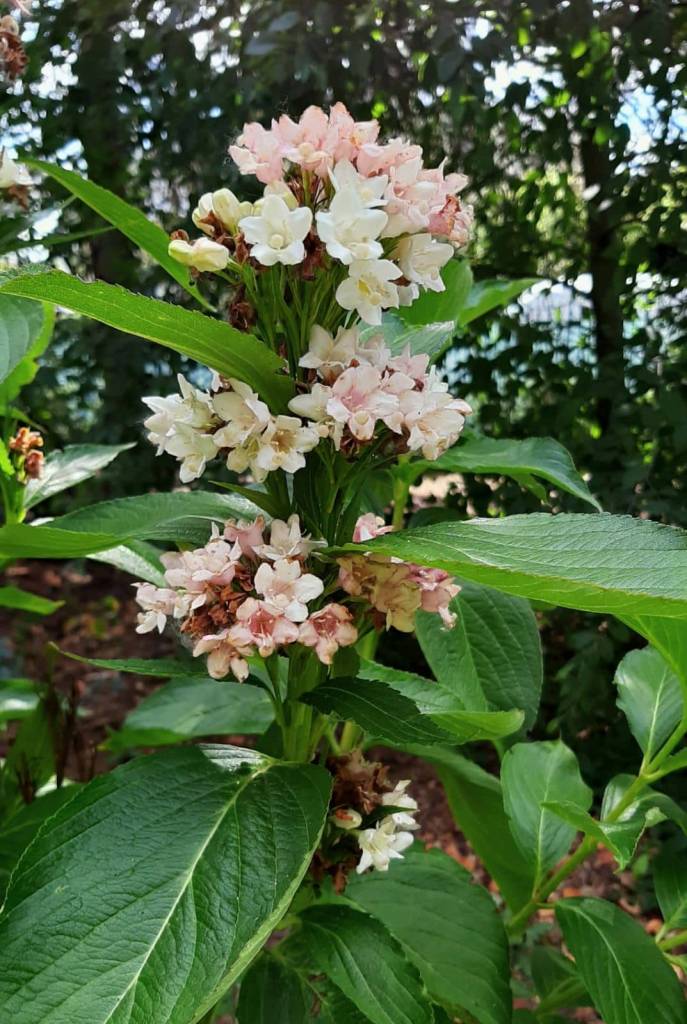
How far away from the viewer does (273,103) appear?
61.4 inches

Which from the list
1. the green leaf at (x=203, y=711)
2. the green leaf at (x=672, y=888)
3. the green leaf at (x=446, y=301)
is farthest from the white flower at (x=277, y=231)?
the green leaf at (x=672, y=888)

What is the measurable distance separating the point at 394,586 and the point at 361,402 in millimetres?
114

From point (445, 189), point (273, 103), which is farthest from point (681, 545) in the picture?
point (273, 103)

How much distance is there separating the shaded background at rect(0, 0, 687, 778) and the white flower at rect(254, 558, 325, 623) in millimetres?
952

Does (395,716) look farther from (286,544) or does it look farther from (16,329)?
(16,329)

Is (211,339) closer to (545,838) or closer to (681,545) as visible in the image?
(681,545)

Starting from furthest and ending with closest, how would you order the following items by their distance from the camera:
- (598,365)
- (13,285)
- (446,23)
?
(598,365), (446,23), (13,285)

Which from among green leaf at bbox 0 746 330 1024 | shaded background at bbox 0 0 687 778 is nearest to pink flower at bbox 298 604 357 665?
green leaf at bbox 0 746 330 1024

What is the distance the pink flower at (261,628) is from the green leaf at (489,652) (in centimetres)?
25

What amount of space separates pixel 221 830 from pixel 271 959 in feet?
0.59

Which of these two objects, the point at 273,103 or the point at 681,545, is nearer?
the point at 681,545

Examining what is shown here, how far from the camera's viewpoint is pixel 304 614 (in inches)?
18.4

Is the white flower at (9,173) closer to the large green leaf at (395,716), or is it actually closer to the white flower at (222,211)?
the white flower at (222,211)

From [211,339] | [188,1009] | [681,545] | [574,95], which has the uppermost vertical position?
[574,95]
